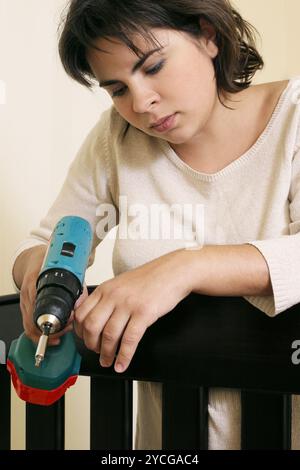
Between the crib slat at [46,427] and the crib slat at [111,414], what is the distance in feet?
0.18

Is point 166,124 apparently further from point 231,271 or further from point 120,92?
point 231,271

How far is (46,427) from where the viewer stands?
0.92 m

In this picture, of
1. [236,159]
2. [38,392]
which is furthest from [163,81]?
[38,392]

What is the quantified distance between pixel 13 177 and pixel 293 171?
750mm

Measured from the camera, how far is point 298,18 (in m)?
2.14

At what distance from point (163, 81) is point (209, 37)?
0.11 m

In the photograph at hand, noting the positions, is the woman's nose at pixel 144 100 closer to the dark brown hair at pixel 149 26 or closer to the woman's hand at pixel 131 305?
the dark brown hair at pixel 149 26

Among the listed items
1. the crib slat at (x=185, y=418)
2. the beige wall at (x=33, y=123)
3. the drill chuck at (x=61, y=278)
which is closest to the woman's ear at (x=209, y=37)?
the drill chuck at (x=61, y=278)

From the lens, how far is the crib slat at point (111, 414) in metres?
0.87

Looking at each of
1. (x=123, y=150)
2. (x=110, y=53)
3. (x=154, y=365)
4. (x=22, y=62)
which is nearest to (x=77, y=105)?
(x=22, y=62)

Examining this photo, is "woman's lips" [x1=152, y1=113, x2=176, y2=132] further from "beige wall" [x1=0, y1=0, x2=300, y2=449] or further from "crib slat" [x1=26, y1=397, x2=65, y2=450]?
"beige wall" [x1=0, y1=0, x2=300, y2=449]

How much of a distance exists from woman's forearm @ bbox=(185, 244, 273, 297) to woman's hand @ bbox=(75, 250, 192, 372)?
13 mm

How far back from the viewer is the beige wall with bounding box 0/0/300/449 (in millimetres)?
1471
